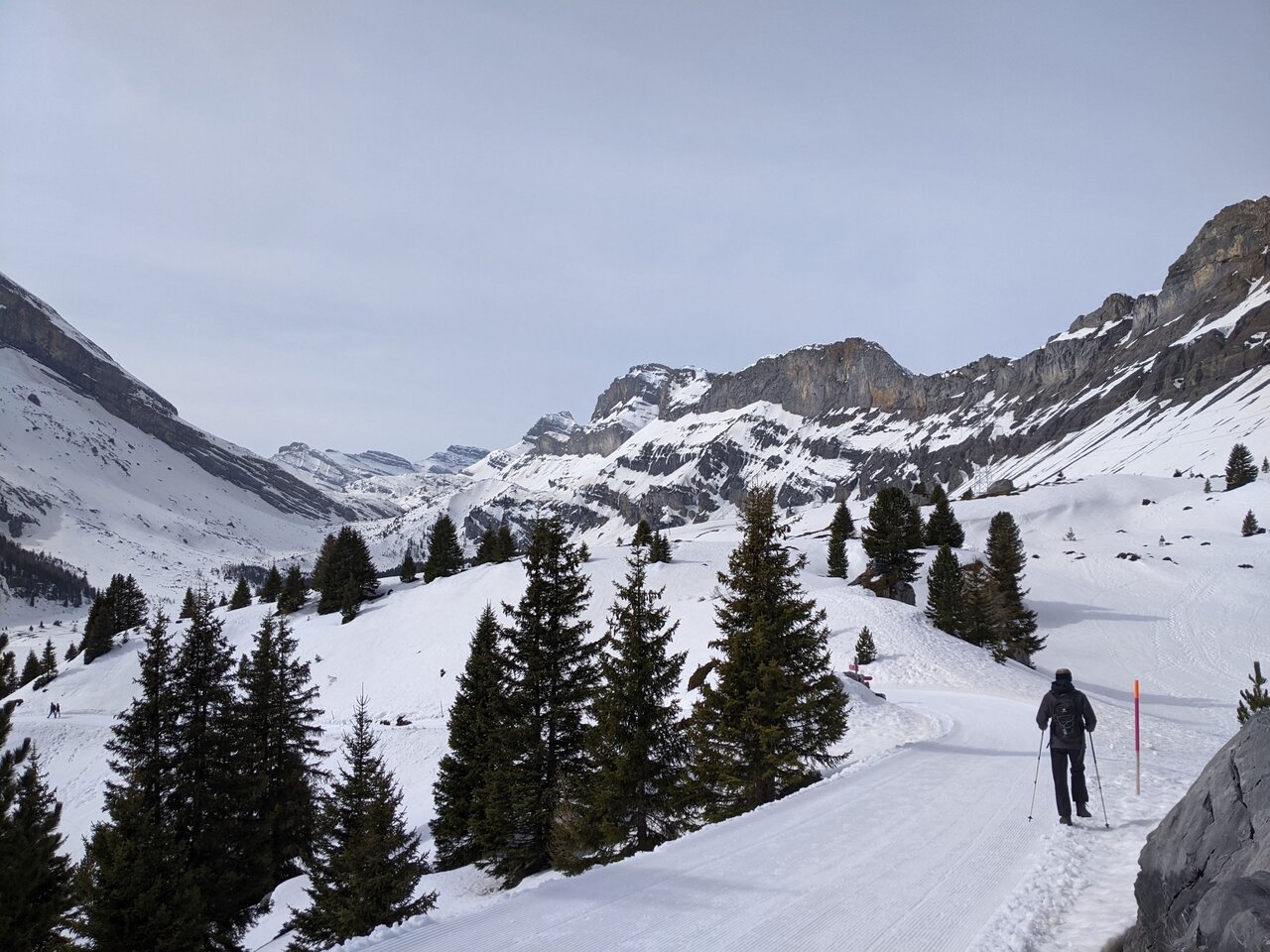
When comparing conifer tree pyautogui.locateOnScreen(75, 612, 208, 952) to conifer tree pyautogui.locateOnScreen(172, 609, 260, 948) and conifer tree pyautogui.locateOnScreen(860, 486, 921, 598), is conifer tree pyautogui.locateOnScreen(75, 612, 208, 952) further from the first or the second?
conifer tree pyautogui.locateOnScreen(860, 486, 921, 598)

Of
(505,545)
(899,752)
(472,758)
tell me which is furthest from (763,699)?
(505,545)

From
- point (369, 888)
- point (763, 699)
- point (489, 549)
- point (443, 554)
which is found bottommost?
point (369, 888)

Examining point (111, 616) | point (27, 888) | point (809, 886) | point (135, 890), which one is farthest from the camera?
point (111, 616)

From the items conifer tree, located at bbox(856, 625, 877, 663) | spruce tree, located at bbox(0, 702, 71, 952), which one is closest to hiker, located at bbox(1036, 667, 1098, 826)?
spruce tree, located at bbox(0, 702, 71, 952)

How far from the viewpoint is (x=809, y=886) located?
7.00 m

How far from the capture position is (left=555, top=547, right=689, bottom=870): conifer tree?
13.8 meters

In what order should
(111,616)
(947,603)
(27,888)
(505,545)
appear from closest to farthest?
1. (27,888)
2. (947,603)
3. (111,616)
4. (505,545)

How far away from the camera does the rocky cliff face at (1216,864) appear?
11.4ft

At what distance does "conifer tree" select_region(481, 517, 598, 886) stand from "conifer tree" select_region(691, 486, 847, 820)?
3.57 m

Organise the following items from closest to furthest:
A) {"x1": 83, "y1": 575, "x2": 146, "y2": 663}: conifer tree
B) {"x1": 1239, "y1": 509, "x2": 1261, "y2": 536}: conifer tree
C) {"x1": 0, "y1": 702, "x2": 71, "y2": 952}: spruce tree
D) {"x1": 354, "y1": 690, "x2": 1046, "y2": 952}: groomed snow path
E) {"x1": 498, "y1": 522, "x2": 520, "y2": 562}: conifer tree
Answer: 1. {"x1": 354, "y1": 690, "x2": 1046, "y2": 952}: groomed snow path
2. {"x1": 0, "y1": 702, "x2": 71, "y2": 952}: spruce tree
3. {"x1": 83, "y1": 575, "x2": 146, "y2": 663}: conifer tree
4. {"x1": 1239, "y1": 509, "x2": 1261, "y2": 536}: conifer tree
5. {"x1": 498, "y1": 522, "x2": 520, "y2": 562}: conifer tree

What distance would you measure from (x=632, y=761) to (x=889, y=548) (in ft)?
133

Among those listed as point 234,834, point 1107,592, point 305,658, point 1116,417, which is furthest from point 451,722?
point 1116,417

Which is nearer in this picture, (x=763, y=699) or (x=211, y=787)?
(x=763, y=699)

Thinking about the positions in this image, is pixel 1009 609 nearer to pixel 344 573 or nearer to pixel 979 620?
pixel 979 620
